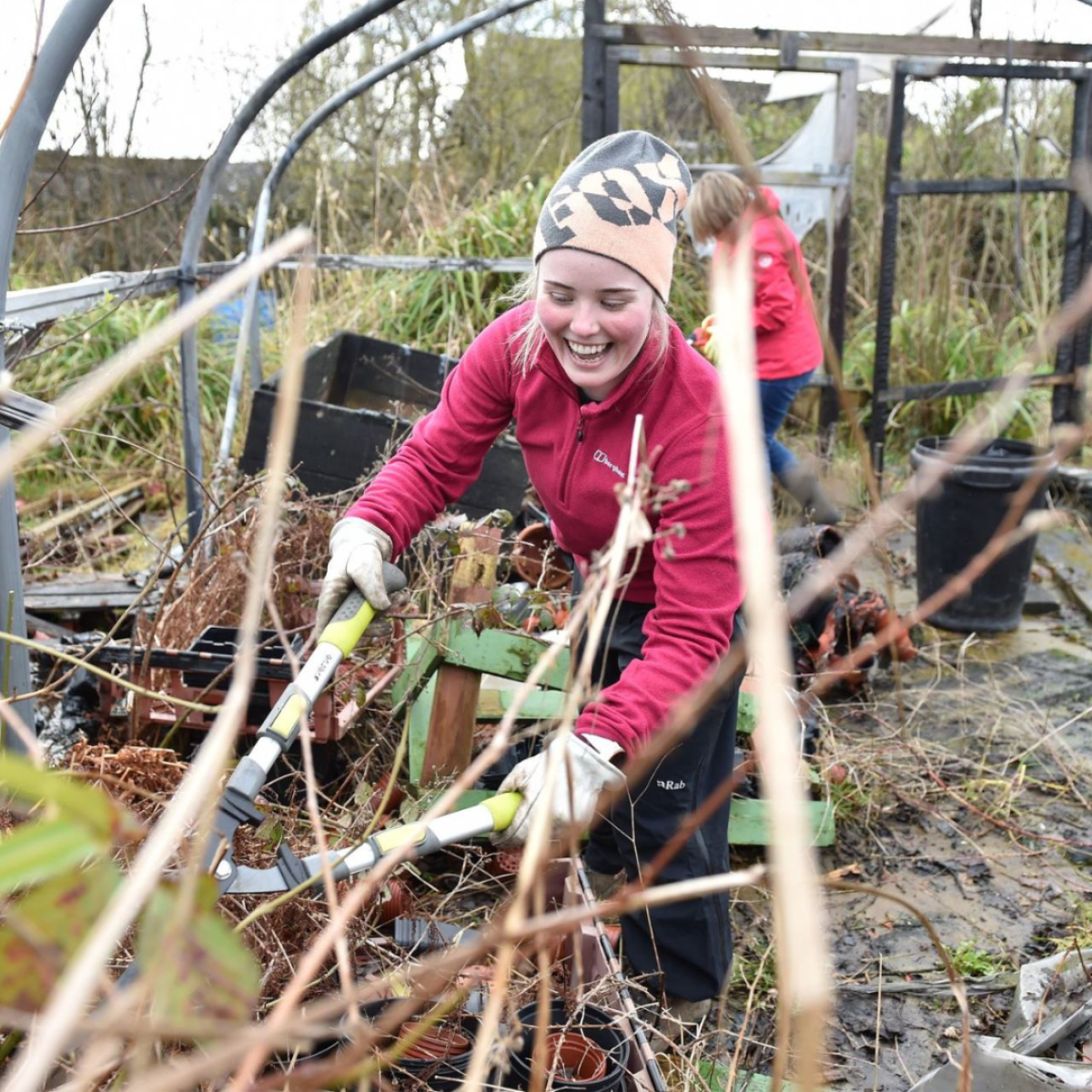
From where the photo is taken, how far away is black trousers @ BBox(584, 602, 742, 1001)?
2.47 metres

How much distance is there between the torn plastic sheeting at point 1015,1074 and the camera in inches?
74.9

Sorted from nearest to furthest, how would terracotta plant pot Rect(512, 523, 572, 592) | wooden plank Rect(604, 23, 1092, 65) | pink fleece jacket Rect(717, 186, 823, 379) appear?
terracotta plant pot Rect(512, 523, 572, 592) < pink fleece jacket Rect(717, 186, 823, 379) < wooden plank Rect(604, 23, 1092, 65)

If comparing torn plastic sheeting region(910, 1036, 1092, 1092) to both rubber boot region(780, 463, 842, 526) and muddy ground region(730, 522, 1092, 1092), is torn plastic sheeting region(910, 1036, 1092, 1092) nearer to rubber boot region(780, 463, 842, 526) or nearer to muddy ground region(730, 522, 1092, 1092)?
muddy ground region(730, 522, 1092, 1092)

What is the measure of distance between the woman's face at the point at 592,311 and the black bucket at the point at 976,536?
3.21 meters

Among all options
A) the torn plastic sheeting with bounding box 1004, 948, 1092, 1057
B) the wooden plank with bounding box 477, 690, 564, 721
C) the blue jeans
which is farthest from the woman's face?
the blue jeans

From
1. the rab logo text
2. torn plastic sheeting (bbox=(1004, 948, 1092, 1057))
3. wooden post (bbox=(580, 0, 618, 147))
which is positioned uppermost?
wooden post (bbox=(580, 0, 618, 147))

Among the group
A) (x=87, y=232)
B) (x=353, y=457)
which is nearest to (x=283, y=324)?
(x=87, y=232)

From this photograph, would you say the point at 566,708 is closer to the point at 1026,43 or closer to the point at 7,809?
the point at 7,809

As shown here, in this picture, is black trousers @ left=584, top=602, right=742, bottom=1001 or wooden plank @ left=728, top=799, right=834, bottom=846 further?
wooden plank @ left=728, top=799, right=834, bottom=846

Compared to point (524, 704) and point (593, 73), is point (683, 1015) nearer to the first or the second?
point (524, 704)

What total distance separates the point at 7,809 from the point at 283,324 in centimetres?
637

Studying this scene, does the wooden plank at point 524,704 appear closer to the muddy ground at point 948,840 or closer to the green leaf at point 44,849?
the muddy ground at point 948,840

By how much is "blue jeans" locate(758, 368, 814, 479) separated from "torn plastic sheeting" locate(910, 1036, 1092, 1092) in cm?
393

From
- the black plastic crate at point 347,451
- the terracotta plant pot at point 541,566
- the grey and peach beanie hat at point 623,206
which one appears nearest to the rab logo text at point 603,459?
the grey and peach beanie hat at point 623,206
